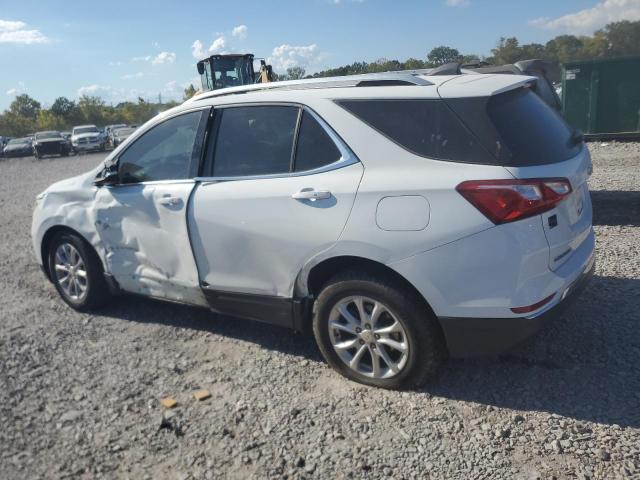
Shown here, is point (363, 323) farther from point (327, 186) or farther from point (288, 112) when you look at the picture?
point (288, 112)

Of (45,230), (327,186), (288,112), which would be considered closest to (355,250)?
(327,186)

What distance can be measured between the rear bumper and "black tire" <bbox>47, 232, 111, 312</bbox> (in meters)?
3.12

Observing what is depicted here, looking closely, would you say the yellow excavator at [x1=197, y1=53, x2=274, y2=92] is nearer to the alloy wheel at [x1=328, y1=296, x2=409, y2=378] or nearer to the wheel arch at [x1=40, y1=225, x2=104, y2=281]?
the wheel arch at [x1=40, y1=225, x2=104, y2=281]

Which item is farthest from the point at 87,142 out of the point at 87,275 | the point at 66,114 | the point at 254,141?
the point at 66,114

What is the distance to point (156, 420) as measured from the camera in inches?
125

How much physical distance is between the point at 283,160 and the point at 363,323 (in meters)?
1.15

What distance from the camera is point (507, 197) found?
8.75ft

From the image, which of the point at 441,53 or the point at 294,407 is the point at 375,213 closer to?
the point at 294,407

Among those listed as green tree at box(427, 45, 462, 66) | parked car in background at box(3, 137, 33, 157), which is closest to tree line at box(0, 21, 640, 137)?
green tree at box(427, 45, 462, 66)

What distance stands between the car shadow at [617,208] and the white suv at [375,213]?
2855 millimetres

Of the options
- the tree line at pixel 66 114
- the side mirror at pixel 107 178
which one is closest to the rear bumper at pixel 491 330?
the side mirror at pixel 107 178

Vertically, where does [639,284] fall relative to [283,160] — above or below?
below

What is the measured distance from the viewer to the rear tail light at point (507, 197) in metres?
2.67

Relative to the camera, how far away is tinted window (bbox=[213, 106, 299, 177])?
3447 mm
